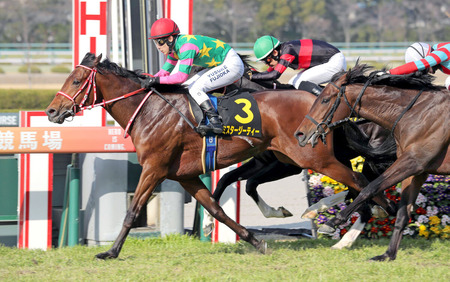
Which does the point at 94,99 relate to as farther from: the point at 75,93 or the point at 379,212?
the point at 379,212

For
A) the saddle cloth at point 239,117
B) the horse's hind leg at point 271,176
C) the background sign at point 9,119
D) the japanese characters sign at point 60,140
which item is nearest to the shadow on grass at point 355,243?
the horse's hind leg at point 271,176

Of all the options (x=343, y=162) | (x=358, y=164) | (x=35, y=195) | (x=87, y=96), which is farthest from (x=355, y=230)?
(x=35, y=195)

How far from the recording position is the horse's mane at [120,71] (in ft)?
18.8

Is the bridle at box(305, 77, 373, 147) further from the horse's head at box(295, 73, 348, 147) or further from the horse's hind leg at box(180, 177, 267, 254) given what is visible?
the horse's hind leg at box(180, 177, 267, 254)

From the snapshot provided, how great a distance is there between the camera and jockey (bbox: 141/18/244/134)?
5.61 m

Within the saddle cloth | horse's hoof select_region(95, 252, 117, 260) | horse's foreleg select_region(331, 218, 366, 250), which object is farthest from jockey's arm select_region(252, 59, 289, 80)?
horse's hoof select_region(95, 252, 117, 260)

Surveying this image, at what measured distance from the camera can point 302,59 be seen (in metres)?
6.26

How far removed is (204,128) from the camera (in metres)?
5.62

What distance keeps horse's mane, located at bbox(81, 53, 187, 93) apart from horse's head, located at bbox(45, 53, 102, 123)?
34 mm

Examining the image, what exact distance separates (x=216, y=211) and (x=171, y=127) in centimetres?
80

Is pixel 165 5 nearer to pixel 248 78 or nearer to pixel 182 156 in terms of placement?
pixel 248 78

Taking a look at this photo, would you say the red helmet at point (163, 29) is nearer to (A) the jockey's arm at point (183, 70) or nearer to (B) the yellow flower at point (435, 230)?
(A) the jockey's arm at point (183, 70)

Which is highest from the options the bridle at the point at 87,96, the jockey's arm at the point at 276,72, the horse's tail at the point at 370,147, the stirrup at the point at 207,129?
the jockey's arm at the point at 276,72

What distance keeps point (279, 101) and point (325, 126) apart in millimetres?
611
